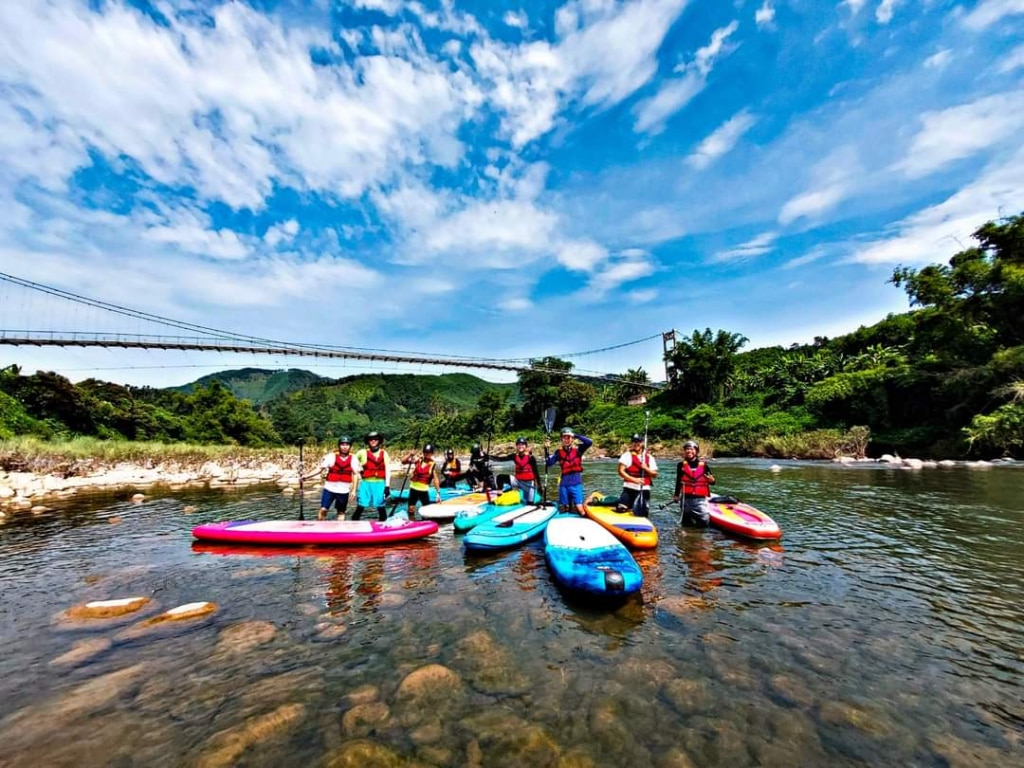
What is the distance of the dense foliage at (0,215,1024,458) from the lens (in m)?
22.5

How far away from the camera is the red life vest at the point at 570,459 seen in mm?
9023

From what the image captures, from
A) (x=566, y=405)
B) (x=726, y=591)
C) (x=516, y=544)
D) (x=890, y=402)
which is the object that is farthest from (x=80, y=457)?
(x=566, y=405)

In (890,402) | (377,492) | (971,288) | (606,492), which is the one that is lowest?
(606,492)

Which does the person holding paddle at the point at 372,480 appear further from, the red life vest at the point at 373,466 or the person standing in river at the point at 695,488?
the person standing in river at the point at 695,488

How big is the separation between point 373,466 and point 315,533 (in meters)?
1.67

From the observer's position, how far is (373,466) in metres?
9.23

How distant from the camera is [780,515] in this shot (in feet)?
34.9

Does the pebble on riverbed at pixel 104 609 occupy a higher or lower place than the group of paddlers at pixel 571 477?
lower

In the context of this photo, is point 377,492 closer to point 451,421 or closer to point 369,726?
point 369,726

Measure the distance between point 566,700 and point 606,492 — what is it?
1284 cm

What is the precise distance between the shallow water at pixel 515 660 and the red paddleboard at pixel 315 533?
12.0 inches

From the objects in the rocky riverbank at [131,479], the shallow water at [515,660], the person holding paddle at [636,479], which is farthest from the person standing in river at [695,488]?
the rocky riverbank at [131,479]

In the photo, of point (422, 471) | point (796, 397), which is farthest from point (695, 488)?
point (796, 397)

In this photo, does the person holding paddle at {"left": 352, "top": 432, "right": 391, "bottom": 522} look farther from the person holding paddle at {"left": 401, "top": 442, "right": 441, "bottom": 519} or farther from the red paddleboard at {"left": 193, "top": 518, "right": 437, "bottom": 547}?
the person holding paddle at {"left": 401, "top": 442, "right": 441, "bottom": 519}
